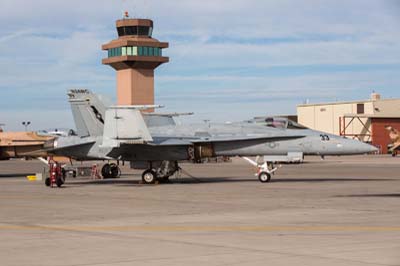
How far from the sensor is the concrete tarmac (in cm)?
1115

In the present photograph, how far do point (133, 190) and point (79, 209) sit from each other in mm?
9337

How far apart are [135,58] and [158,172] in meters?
90.4

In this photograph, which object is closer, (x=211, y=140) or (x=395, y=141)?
(x=395, y=141)

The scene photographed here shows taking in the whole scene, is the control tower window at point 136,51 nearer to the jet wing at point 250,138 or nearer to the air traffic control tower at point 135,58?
the air traffic control tower at point 135,58

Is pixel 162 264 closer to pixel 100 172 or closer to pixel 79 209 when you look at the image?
pixel 79 209

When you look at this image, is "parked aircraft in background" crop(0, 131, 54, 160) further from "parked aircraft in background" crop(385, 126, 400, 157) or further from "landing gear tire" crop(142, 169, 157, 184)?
"parked aircraft in background" crop(385, 126, 400, 157)

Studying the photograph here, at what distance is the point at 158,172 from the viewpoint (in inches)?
1351

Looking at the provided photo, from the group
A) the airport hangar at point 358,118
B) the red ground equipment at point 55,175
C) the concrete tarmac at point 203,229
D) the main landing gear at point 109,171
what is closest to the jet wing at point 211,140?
the red ground equipment at point 55,175

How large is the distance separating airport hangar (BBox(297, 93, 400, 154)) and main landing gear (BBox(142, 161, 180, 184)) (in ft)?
236

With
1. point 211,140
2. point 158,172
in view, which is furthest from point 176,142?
point 158,172

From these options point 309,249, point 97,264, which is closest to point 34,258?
point 97,264

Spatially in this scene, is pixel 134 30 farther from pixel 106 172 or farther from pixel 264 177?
pixel 264 177

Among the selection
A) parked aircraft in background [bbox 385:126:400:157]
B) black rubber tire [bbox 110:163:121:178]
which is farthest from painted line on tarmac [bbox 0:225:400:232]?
black rubber tire [bbox 110:163:121:178]

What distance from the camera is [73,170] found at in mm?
42156
